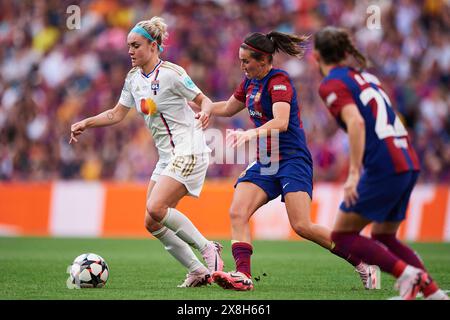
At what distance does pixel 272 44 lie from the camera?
8102 millimetres

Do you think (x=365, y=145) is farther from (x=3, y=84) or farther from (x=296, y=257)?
(x=3, y=84)

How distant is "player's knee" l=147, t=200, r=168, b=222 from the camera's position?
316 inches

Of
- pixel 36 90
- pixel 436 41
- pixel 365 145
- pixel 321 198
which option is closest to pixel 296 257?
pixel 321 198

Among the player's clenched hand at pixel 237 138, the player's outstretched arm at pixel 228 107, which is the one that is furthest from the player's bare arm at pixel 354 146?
the player's outstretched arm at pixel 228 107

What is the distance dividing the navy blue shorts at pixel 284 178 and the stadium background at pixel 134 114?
764cm

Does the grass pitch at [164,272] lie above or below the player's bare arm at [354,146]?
below

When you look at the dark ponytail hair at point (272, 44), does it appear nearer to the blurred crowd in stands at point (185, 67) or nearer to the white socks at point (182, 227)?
the white socks at point (182, 227)

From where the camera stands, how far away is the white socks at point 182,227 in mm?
8172

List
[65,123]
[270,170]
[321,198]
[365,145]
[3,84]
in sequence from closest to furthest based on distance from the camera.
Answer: [365,145] → [270,170] → [321,198] → [65,123] → [3,84]

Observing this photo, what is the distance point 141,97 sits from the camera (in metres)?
8.47

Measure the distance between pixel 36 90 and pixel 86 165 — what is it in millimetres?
2600

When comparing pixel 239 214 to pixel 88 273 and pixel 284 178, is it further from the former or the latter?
pixel 88 273

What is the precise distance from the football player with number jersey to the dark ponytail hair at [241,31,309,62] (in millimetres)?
1399
